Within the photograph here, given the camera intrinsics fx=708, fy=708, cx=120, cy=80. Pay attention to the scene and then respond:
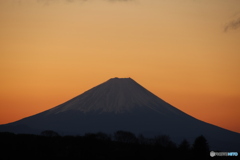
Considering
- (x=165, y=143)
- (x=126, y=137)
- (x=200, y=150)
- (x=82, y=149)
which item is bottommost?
(x=200, y=150)

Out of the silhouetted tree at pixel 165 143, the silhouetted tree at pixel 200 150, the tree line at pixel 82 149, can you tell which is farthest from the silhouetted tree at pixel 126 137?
the silhouetted tree at pixel 200 150

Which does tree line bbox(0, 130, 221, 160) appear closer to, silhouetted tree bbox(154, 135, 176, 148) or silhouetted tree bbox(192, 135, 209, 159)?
silhouetted tree bbox(192, 135, 209, 159)

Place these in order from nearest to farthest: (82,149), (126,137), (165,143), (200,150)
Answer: (200,150), (82,149), (165,143), (126,137)

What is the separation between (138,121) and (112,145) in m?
98.7

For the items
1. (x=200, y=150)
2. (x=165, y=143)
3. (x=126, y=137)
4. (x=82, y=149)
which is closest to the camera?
(x=200, y=150)

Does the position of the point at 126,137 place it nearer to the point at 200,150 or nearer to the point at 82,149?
the point at 82,149

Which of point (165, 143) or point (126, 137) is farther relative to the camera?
point (126, 137)

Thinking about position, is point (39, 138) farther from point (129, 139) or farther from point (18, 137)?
point (129, 139)

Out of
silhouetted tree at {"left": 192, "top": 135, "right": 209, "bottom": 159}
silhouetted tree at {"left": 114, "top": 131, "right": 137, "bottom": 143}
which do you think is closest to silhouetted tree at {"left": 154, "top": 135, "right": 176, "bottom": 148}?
silhouetted tree at {"left": 114, "top": 131, "right": 137, "bottom": 143}

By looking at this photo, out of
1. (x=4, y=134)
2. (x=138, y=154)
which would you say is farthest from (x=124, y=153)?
(x=4, y=134)

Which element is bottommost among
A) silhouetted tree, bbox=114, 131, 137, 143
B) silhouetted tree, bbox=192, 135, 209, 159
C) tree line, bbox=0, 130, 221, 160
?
silhouetted tree, bbox=192, 135, 209, 159

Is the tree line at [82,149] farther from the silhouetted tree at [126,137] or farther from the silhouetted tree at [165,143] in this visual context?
the silhouetted tree at [126,137]

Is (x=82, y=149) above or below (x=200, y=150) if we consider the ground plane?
above

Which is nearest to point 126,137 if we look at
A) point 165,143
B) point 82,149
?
point 165,143
